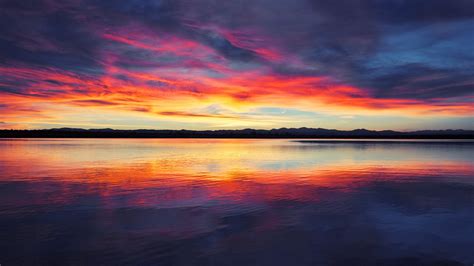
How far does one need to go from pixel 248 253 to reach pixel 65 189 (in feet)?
37.6

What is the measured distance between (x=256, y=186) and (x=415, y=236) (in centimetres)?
883

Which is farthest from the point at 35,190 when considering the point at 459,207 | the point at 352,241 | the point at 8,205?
the point at 459,207

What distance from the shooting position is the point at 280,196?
1441 cm

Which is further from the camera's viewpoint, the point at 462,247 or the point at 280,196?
the point at 280,196

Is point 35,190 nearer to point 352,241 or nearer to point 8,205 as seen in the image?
point 8,205

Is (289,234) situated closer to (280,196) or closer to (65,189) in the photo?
(280,196)

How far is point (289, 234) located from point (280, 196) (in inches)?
205

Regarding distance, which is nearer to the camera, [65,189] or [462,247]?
[462,247]

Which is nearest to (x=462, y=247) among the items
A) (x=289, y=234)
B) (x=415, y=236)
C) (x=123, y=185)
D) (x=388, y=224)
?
(x=415, y=236)

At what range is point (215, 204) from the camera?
1281 centimetres

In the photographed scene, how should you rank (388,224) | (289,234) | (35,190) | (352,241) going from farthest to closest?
(35,190) → (388,224) → (289,234) → (352,241)

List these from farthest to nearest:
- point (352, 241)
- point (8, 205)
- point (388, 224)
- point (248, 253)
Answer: point (8, 205) → point (388, 224) → point (352, 241) → point (248, 253)

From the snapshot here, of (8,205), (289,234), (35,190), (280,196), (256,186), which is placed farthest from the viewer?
(256,186)

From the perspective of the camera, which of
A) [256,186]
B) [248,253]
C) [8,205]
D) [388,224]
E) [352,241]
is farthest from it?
[256,186]
